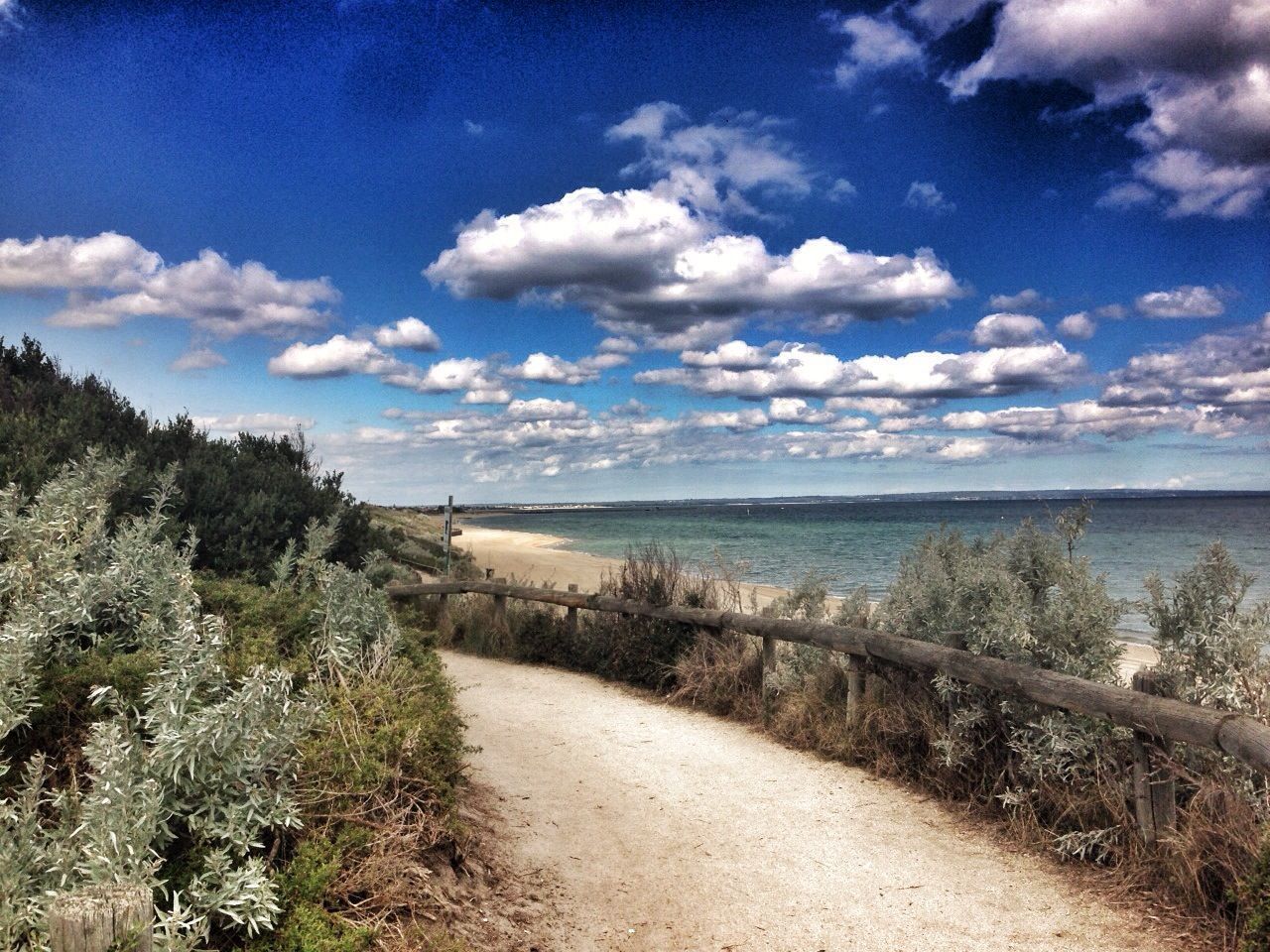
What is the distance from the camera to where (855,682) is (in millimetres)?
7488

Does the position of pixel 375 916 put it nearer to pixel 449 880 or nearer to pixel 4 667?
pixel 449 880

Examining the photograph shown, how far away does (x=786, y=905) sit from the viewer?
491cm

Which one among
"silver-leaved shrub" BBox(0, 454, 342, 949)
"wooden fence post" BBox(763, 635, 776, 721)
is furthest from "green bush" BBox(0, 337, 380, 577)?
"wooden fence post" BBox(763, 635, 776, 721)

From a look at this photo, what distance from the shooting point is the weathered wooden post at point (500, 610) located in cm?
1292

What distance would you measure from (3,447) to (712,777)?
5.97 meters

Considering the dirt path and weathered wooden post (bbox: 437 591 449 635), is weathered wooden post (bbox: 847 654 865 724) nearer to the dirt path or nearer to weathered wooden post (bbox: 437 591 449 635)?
the dirt path

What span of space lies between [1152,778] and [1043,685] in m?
0.71

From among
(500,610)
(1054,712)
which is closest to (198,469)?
(500,610)

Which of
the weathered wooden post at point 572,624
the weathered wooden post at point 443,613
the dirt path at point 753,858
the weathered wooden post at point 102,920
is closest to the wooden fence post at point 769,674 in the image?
the dirt path at point 753,858

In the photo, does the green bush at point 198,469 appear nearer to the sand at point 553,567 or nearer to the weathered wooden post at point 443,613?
the weathered wooden post at point 443,613

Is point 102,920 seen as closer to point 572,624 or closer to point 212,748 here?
point 212,748

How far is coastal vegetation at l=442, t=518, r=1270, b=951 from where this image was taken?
4.60 meters

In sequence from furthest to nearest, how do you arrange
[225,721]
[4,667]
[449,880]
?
[449,880] → [4,667] → [225,721]

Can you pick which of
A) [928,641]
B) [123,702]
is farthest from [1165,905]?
[123,702]
